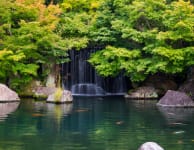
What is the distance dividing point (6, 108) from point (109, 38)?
8.22 m

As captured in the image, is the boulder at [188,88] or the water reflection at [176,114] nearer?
the water reflection at [176,114]

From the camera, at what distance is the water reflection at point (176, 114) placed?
51.9ft

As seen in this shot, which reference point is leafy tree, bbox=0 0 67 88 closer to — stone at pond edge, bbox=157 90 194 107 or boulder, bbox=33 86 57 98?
boulder, bbox=33 86 57 98

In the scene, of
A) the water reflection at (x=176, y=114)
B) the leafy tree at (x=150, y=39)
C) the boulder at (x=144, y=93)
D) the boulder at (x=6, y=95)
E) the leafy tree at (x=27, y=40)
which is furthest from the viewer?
the boulder at (x=144, y=93)

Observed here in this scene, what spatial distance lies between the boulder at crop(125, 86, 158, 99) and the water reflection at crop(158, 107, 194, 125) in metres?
4.58

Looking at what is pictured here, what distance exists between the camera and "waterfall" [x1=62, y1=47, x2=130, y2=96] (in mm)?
27047

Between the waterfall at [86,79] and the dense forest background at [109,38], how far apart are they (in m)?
1.59

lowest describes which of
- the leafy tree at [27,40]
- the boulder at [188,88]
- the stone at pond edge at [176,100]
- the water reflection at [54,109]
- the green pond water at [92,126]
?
the green pond water at [92,126]

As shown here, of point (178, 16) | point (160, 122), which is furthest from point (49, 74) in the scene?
point (160, 122)

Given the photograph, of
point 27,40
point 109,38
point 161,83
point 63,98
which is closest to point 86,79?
point 109,38

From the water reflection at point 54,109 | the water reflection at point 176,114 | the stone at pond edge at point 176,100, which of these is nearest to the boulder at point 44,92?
the water reflection at point 54,109

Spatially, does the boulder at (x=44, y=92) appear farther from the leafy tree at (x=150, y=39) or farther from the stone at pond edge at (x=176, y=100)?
the stone at pond edge at (x=176, y=100)

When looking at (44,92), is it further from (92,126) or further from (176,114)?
(92,126)

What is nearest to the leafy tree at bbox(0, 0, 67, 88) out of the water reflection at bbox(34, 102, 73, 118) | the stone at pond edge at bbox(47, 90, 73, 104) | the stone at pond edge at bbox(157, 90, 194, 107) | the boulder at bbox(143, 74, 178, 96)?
the stone at pond edge at bbox(47, 90, 73, 104)
